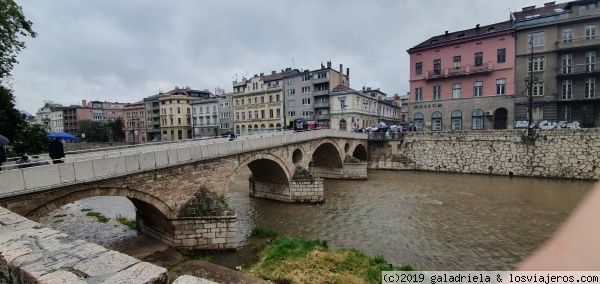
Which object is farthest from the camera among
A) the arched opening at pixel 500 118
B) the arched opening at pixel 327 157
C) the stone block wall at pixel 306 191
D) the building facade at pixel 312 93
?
the building facade at pixel 312 93

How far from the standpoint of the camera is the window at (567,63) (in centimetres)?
2492

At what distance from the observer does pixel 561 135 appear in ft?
A: 72.7

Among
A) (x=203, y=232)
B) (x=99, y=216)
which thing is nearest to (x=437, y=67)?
(x=203, y=232)

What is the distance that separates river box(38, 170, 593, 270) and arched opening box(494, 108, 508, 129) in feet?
24.1

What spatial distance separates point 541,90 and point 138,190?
1301 inches

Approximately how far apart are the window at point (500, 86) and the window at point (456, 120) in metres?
3.90

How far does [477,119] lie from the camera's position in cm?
2891

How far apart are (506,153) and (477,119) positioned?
18.9 ft

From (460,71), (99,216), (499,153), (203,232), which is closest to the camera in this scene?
(203,232)

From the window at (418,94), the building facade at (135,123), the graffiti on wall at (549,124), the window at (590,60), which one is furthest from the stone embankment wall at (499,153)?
the building facade at (135,123)

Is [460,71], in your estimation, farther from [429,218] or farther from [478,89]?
[429,218]

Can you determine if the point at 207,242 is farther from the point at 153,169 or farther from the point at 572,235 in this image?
the point at 572,235

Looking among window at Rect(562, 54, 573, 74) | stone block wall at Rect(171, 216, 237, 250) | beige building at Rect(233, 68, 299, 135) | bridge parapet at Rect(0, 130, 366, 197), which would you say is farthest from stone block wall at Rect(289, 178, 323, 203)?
window at Rect(562, 54, 573, 74)

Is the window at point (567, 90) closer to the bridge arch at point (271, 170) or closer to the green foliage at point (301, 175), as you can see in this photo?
the green foliage at point (301, 175)
